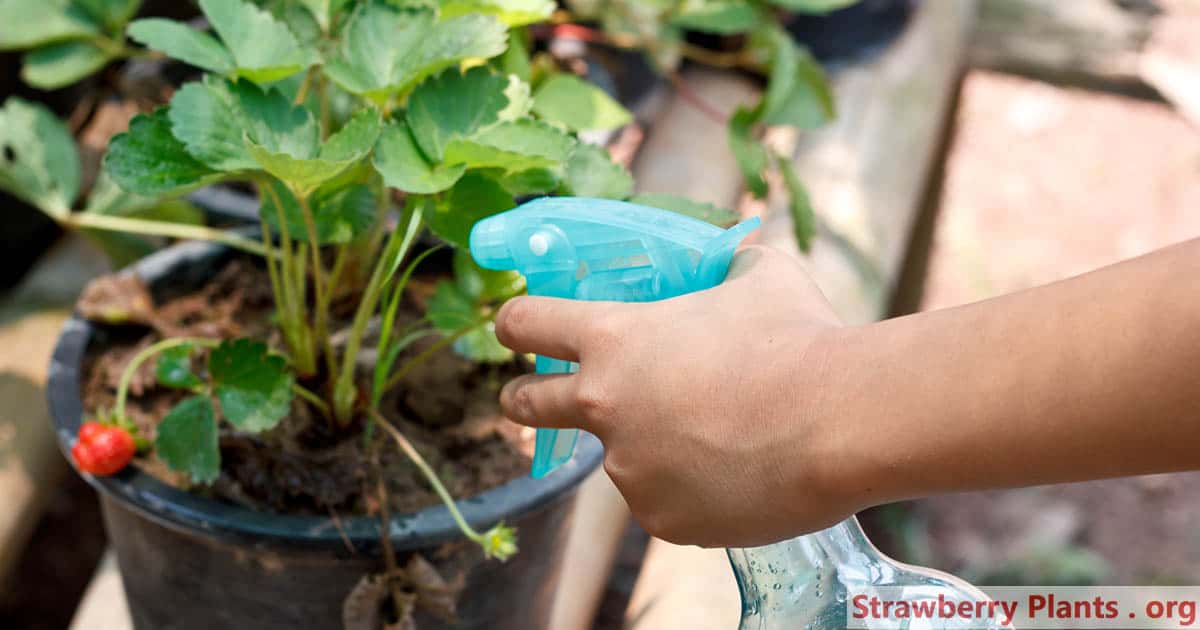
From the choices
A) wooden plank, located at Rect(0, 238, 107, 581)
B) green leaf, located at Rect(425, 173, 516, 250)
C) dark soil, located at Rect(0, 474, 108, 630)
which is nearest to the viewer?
green leaf, located at Rect(425, 173, 516, 250)

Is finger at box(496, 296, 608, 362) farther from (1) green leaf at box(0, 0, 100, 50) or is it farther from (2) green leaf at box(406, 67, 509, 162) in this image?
(1) green leaf at box(0, 0, 100, 50)

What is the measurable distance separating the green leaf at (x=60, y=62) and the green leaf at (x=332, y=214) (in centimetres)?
41

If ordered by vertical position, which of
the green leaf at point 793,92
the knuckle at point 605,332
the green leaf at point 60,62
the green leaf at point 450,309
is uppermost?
the knuckle at point 605,332

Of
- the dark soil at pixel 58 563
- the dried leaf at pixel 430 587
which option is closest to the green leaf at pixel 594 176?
the dried leaf at pixel 430 587

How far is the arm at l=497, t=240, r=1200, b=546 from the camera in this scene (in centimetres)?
43

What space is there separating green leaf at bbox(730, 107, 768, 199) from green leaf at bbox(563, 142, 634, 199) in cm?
26

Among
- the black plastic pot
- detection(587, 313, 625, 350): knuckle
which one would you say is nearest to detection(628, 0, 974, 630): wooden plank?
the black plastic pot

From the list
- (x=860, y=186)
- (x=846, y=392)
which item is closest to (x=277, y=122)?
(x=846, y=392)

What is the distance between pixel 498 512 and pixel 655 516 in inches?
8.7

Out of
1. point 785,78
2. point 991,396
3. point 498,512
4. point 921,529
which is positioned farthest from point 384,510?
point 921,529

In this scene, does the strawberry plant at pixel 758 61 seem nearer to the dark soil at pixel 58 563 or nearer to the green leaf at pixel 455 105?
the green leaf at pixel 455 105

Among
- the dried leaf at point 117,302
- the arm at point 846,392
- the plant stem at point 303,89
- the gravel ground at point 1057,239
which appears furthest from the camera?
the gravel ground at point 1057,239

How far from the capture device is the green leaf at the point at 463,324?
775 mm

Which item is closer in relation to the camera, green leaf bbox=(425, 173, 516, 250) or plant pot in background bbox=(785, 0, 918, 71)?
green leaf bbox=(425, 173, 516, 250)
